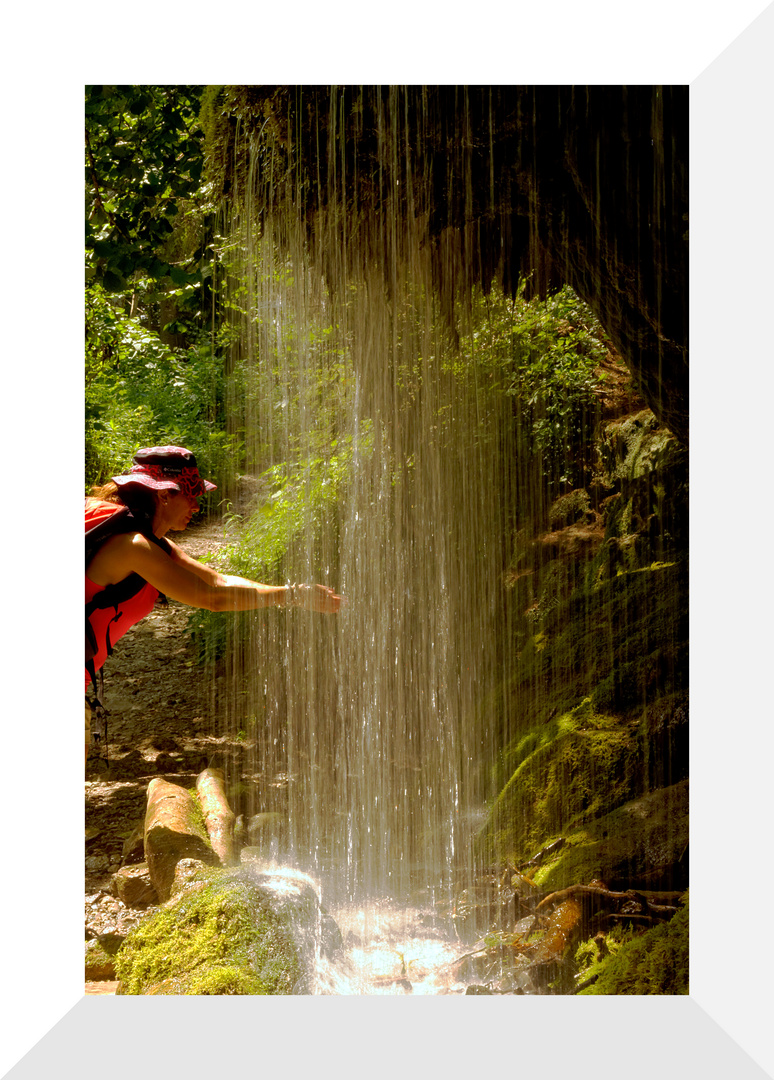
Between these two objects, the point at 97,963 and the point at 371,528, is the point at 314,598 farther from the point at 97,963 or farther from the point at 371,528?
the point at 97,963

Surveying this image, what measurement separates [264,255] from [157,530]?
1007 millimetres

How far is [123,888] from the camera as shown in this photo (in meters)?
2.50

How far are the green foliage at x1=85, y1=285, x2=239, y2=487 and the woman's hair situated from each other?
4.2 inches

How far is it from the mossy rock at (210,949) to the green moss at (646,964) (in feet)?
3.11

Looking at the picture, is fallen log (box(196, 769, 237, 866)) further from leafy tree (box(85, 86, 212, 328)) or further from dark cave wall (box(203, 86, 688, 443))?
dark cave wall (box(203, 86, 688, 443))

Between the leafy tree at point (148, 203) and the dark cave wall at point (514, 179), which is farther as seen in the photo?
the leafy tree at point (148, 203)

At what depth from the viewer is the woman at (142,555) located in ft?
8.05

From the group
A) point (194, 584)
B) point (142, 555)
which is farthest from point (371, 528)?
point (142, 555)

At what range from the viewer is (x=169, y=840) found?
247cm

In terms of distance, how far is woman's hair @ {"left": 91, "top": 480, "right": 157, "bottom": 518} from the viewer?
2.50 m

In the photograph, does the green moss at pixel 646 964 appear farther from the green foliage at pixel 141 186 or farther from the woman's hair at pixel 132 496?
the green foliage at pixel 141 186

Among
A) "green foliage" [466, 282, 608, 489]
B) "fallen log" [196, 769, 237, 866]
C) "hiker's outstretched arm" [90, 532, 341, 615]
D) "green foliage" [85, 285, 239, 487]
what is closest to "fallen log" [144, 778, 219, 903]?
"fallen log" [196, 769, 237, 866]

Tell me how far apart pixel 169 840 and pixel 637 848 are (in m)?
1.48

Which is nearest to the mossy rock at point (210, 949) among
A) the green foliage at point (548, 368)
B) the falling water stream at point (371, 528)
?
the falling water stream at point (371, 528)
